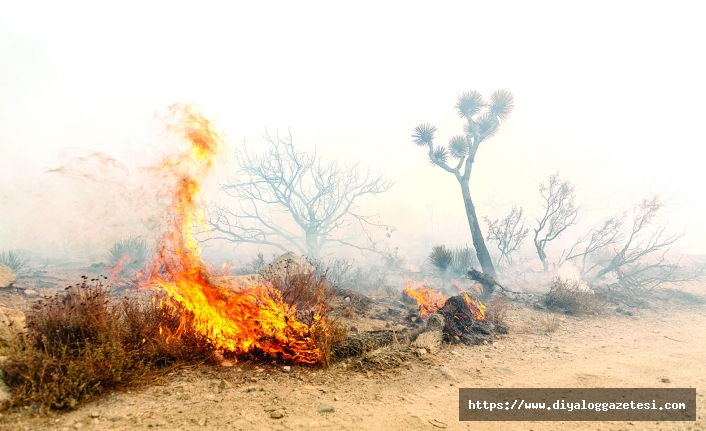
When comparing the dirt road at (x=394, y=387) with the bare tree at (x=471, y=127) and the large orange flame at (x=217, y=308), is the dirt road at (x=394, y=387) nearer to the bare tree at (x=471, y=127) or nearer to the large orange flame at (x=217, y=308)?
the large orange flame at (x=217, y=308)

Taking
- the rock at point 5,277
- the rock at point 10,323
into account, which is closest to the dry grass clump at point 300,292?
the rock at point 10,323

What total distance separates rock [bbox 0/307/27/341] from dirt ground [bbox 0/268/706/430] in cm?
135

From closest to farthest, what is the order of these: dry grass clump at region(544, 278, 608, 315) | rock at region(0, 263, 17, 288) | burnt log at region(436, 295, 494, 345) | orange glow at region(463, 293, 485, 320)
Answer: burnt log at region(436, 295, 494, 345), orange glow at region(463, 293, 485, 320), rock at region(0, 263, 17, 288), dry grass clump at region(544, 278, 608, 315)

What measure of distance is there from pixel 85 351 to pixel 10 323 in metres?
1.37

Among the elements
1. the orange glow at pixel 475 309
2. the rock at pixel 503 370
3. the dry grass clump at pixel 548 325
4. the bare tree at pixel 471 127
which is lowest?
the rock at pixel 503 370

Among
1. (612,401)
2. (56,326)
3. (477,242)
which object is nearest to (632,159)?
(477,242)

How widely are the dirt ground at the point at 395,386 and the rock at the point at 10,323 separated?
4.41 ft

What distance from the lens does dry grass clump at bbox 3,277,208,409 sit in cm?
286

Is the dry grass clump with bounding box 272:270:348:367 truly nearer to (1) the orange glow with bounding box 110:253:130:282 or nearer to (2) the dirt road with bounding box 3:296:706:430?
(2) the dirt road with bounding box 3:296:706:430

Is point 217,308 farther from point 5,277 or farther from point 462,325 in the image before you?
point 5,277

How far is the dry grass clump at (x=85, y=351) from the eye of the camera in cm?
286

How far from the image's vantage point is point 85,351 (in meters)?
3.18

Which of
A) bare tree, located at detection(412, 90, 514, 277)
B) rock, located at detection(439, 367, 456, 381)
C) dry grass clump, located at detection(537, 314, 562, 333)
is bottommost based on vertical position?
rock, located at detection(439, 367, 456, 381)

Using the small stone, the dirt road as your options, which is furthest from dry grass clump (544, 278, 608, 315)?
the small stone
